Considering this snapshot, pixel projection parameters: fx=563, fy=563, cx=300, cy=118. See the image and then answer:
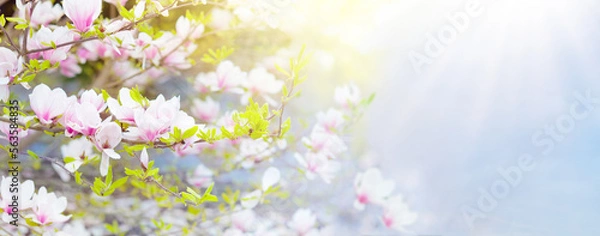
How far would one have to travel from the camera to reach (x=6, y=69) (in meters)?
0.79

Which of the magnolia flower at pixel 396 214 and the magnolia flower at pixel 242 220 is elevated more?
the magnolia flower at pixel 396 214

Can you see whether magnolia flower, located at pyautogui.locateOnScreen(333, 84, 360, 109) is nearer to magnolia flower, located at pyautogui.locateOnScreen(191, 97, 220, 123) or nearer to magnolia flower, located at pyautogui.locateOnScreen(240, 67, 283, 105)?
magnolia flower, located at pyautogui.locateOnScreen(240, 67, 283, 105)

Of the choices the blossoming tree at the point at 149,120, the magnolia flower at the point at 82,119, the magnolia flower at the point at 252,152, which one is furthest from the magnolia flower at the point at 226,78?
the magnolia flower at the point at 82,119

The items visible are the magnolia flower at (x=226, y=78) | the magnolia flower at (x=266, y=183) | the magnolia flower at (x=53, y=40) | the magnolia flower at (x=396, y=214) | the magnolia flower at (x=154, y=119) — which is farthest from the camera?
the magnolia flower at (x=396, y=214)

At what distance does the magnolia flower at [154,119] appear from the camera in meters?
0.73

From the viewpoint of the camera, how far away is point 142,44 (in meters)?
1.05

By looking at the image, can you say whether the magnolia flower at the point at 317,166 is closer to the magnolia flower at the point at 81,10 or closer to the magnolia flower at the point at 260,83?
the magnolia flower at the point at 260,83

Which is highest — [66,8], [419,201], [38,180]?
[419,201]

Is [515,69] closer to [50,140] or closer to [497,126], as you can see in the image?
[497,126]

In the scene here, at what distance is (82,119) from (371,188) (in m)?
0.84

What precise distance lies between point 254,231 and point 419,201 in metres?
1.57

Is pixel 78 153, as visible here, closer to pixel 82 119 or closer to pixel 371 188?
pixel 82 119

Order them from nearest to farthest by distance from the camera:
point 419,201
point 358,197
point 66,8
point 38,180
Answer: point 66,8 → point 358,197 → point 38,180 → point 419,201

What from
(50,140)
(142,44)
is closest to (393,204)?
(142,44)
